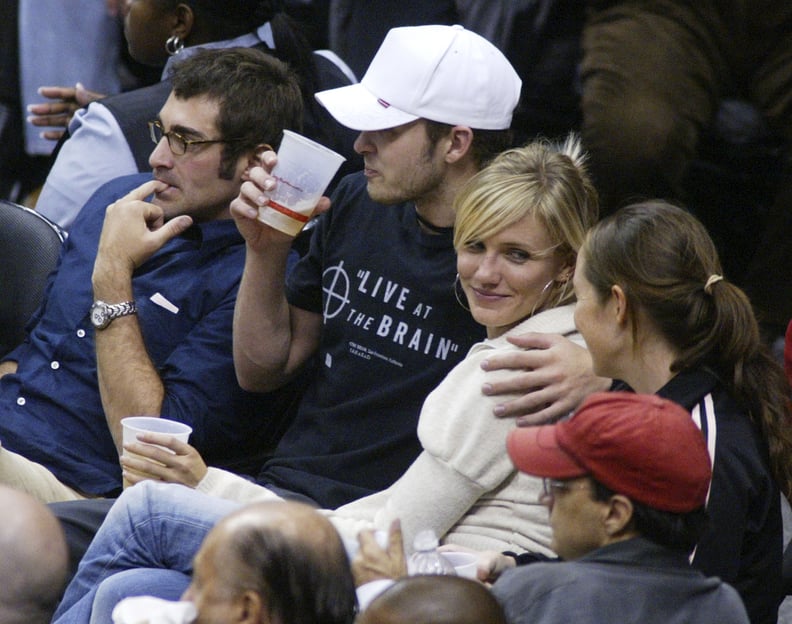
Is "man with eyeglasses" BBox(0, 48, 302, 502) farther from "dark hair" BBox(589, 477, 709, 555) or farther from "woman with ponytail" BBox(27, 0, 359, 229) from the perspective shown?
"dark hair" BBox(589, 477, 709, 555)

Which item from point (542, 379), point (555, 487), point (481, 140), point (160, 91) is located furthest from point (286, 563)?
point (160, 91)

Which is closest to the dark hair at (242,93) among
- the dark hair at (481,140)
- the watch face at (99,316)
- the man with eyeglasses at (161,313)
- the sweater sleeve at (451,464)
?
the man with eyeglasses at (161,313)

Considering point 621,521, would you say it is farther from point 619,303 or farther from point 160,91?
point 160,91

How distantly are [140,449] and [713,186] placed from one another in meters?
1.85

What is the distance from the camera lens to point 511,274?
329 cm

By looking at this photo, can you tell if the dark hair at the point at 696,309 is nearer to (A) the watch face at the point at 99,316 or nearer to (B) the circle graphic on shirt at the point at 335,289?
(B) the circle graphic on shirt at the point at 335,289

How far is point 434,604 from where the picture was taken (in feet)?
7.39

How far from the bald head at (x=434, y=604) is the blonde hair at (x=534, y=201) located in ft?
3.81

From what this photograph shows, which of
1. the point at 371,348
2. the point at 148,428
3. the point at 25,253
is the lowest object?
the point at 25,253

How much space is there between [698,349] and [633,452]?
22.1 inches

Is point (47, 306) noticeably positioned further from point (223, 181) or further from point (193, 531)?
point (193, 531)

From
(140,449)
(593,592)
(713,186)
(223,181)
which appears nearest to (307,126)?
(223,181)

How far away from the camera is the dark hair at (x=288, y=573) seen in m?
2.33

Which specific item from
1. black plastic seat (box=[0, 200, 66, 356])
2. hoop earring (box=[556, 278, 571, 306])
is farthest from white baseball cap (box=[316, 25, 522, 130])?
black plastic seat (box=[0, 200, 66, 356])
